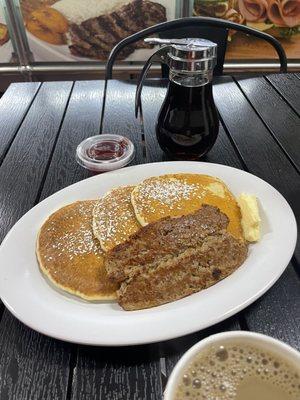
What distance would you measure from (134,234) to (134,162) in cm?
48

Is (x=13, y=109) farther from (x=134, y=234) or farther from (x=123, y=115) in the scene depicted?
(x=134, y=234)

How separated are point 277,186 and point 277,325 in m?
0.48

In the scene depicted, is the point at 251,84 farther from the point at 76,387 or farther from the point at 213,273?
the point at 76,387

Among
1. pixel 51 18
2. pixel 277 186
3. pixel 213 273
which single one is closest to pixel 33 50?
pixel 51 18

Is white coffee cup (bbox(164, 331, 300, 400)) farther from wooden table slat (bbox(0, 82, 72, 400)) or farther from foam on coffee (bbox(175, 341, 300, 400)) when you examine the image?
wooden table slat (bbox(0, 82, 72, 400))

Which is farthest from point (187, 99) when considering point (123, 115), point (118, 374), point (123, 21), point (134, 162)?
point (123, 21)

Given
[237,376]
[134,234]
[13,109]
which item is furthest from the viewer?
[13,109]

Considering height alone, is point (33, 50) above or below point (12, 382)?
below

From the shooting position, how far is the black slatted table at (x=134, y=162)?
0.62m

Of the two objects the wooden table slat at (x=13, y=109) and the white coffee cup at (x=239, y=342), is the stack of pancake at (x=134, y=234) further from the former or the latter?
the wooden table slat at (x=13, y=109)

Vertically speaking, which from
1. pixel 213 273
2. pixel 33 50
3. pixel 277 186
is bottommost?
pixel 33 50

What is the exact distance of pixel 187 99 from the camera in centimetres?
103

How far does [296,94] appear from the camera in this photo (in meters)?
1.60

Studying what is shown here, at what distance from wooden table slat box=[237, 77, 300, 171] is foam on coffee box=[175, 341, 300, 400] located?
0.82 m
